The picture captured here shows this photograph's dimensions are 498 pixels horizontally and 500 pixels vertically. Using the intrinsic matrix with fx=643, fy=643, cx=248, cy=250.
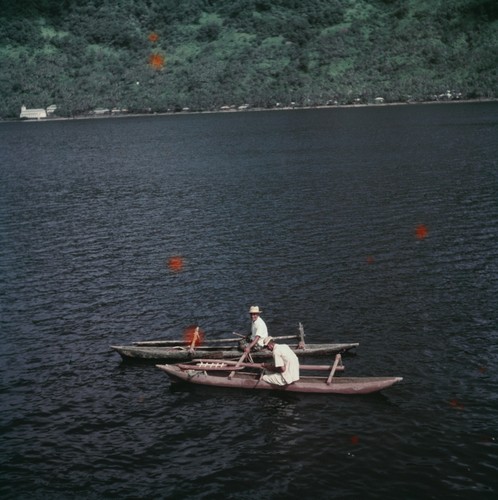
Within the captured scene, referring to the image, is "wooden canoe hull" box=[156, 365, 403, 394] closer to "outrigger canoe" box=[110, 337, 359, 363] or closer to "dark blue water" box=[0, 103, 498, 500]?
"dark blue water" box=[0, 103, 498, 500]

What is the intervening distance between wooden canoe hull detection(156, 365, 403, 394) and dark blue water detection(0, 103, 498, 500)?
1.62ft

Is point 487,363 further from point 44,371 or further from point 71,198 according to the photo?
point 71,198

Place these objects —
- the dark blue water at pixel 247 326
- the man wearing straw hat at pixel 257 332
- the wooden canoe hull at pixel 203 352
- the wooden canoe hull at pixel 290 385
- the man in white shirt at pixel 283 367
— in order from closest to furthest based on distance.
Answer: the dark blue water at pixel 247 326 < the wooden canoe hull at pixel 290 385 < the man in white shirt at pixel 283 367 < the man wearing straw hat at pixel 257 332 < the wooden canoe hull at pixel 203 352

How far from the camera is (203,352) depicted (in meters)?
34.1

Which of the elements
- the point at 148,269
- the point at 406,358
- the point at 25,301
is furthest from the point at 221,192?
the point at 406,358

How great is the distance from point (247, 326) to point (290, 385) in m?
9.63

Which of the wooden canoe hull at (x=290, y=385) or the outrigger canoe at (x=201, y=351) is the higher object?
the outrigger canoe at (x=201, y=351)

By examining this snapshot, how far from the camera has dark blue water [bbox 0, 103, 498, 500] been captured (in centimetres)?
2480

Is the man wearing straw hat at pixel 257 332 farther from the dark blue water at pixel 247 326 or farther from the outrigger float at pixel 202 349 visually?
the dark blue water at pixel 247 326

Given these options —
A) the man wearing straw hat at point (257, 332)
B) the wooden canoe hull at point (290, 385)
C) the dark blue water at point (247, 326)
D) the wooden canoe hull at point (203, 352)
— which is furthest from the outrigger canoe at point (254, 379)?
the man wearing straw hat at point (257, 332)

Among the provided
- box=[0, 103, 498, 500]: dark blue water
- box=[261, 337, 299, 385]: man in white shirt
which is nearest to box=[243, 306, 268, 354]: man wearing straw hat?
box=[261, 337, 299, 385]: man in white shirt

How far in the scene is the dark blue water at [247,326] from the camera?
2480 centimetres

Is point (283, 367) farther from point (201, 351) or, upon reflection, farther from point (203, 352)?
point (201, 351)

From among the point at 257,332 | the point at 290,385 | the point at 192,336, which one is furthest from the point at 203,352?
the point at 290,385
